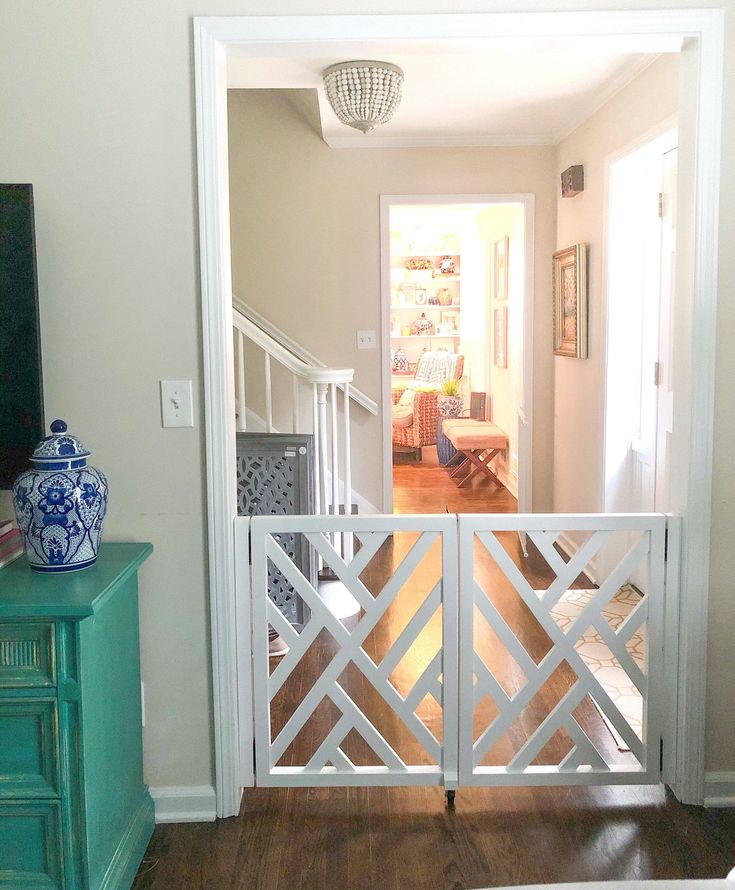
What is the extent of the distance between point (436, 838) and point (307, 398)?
369cm

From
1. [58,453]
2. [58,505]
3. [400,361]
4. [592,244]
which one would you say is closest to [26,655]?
[58,505]

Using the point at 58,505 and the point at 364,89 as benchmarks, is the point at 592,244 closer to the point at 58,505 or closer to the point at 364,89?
the point at 364,89

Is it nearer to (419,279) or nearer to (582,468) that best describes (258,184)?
(582,468)

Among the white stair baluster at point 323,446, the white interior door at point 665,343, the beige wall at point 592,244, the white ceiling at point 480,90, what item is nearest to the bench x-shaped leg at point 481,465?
the beige wall at point 592,244

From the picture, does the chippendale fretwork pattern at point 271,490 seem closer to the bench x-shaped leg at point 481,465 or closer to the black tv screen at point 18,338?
the black tv screen at point 18,338

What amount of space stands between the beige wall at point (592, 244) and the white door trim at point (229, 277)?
55.0 inches

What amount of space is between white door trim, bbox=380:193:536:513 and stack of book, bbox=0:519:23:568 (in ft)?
11.9

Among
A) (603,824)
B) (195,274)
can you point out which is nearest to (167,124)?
(195,274)

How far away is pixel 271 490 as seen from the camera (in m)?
3.92

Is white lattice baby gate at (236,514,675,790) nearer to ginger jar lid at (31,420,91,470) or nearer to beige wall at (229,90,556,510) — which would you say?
ginger jar lid at (31,420,91,470)

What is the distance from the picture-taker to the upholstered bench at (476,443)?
760 centimetres

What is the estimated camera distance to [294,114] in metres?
5.48

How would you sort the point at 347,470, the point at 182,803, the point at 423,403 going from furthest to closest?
1. the point at 423,403
2. the point at 347,470
3. the point at 182,803

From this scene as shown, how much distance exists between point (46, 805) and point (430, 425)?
718cm
